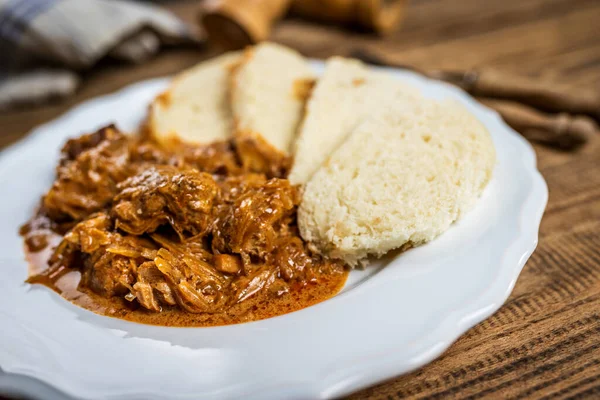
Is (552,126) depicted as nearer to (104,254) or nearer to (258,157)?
(258,157)

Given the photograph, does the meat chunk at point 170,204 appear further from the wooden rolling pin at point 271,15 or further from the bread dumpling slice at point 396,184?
the wooden rolling pin at point 271,15

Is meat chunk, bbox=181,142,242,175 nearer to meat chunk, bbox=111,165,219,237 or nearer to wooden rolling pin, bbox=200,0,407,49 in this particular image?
meat chunk, bbox=111,165,219,237

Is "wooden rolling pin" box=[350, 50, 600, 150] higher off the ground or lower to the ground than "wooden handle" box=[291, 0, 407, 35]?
lower

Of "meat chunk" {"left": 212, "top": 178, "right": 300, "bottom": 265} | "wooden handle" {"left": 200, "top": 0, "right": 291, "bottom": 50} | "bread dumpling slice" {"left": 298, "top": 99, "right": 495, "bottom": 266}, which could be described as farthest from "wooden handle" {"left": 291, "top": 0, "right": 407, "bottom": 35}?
"meat chunk" {"left": 212, "top": 178, "right": 300, "bottom": 265}

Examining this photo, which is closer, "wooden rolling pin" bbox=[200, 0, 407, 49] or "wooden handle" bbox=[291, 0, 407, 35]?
"wooden rolling pin" bbox=[200, 0, 407, 49]

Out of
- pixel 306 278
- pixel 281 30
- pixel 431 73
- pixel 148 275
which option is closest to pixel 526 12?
pixel 431 73

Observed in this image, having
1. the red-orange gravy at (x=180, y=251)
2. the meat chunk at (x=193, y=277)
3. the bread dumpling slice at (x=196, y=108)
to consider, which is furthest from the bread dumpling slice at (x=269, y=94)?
the meat chunk at (x=193, y=277)

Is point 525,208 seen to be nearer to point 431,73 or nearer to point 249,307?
point 249,307
